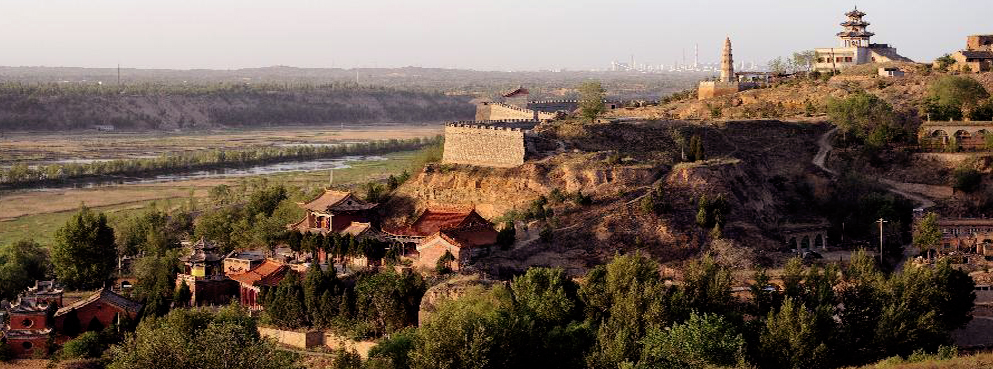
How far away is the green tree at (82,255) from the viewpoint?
37719 mm

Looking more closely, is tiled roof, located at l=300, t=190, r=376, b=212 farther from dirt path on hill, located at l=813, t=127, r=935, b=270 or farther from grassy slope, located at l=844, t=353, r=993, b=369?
grassy slope, located at l=844, t=353, r=993, b=369

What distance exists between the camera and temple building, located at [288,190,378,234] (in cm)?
3919

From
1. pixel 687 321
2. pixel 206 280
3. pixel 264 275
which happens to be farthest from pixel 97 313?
pixel 687 321

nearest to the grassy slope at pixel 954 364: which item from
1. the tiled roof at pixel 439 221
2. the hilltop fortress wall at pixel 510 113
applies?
the tiled roof at pixel 439 221

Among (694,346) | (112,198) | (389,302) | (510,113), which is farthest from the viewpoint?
(112,198)

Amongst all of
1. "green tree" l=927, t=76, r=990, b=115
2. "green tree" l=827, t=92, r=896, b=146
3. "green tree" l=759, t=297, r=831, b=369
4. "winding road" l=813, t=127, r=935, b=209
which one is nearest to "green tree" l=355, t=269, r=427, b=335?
"green tree" l=759, t=297, r=831, b=369

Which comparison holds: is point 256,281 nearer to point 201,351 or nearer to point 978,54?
point 201,351

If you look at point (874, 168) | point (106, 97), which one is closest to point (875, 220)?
point (874, 168)

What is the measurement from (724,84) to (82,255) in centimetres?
2859

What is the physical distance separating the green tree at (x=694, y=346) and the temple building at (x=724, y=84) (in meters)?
30.8

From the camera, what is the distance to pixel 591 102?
4766cm

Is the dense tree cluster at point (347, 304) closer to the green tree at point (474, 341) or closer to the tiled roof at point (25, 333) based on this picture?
the green tree at point (474, 341)

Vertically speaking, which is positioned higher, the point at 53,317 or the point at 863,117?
the point at 863,117

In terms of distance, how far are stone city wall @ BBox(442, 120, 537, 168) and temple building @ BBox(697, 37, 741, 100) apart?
49.9ft
